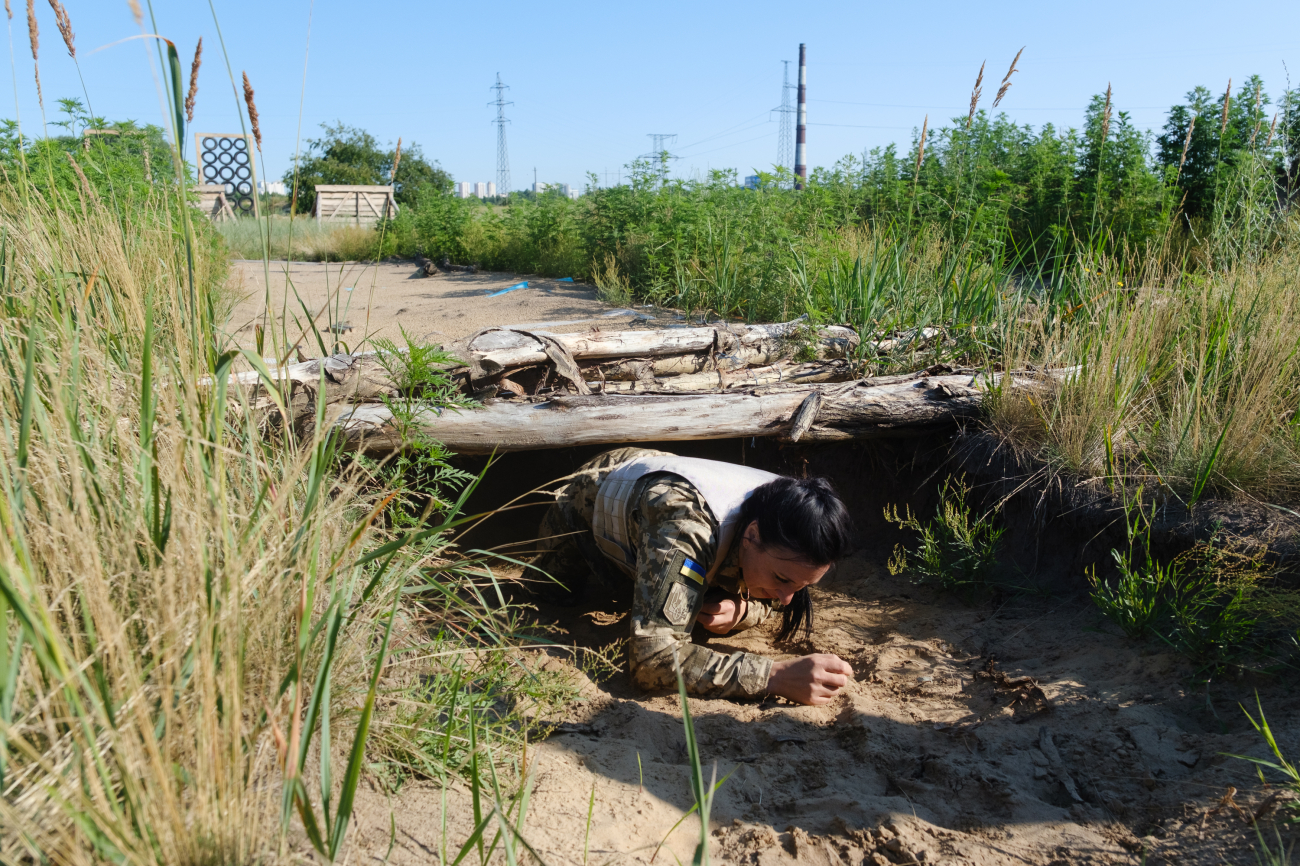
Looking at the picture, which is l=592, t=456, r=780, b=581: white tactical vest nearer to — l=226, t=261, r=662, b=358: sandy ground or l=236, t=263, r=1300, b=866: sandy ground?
l=236, t=263, r=1300, b=866: sandy ground

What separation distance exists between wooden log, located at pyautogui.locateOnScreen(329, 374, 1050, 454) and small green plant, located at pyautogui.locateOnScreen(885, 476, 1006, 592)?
1.51 ft

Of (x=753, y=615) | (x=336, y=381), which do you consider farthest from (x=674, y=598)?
(x=336, y=381)

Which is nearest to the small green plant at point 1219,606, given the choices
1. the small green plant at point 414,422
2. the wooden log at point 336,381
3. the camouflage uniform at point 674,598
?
the camouflage uniform at point 674,598

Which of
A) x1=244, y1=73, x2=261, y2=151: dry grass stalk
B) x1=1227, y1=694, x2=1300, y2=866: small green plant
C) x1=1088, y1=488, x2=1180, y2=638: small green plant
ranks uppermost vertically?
x1=244, y1=73, x2=261, y2=151: dry grass stalk

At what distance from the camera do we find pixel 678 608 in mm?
2848

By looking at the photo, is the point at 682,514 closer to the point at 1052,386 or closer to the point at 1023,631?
the point at 1023,631

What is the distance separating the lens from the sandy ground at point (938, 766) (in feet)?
6.85

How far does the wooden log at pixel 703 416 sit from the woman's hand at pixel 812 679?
4.89 feet

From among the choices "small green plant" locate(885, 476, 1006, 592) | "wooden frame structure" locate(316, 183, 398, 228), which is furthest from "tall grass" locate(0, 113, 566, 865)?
"wooden frame structure" locate(316, 183, 398, 228)

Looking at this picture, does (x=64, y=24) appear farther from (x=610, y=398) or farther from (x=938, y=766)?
(x=938, y=766)

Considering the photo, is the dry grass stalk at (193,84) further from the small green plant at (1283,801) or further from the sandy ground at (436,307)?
the sandy ground at (436,307)

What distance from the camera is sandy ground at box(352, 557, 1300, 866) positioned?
209 cm

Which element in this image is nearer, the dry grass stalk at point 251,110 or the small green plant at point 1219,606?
the dry grass stalk at point 251,110

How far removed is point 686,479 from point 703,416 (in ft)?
3.65
